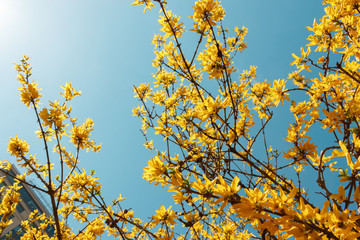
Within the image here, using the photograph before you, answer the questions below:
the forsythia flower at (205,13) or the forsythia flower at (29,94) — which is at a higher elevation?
the forsythia flower at (29,94)

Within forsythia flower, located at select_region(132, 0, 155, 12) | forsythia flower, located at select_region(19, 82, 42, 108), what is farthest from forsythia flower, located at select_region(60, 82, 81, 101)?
forsythia flower, located at select_region(132, 0, 155, 12)

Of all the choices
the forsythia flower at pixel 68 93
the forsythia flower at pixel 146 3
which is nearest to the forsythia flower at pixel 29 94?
the forsythia flower at pixel 68 93

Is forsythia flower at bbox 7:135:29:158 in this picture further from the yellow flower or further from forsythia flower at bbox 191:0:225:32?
forsythia flower at bbox 191:0:225:32

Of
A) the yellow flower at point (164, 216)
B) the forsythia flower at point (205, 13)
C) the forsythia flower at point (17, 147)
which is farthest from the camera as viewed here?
the forsythia flower at point (17, 147)

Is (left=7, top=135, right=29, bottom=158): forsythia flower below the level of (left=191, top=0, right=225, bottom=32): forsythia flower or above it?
above

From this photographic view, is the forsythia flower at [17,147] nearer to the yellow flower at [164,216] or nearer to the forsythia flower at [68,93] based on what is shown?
the forsythia flower at [68,93]

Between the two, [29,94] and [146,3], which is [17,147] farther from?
[146,3]

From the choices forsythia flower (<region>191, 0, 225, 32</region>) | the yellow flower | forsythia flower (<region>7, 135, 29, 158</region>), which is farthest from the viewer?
forsythia flower (<region>7, 135, 29, 158</region>)

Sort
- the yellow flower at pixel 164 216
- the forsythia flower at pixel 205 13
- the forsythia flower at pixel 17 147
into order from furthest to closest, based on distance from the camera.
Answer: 1. the forsythia flower at pixel 17 147
2. the forsythia flower at pixel 205 13
3. the yellow flower at pixel 164 216

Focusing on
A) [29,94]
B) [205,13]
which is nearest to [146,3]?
[205,13]

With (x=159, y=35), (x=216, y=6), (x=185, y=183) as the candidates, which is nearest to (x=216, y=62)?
(x=216, y=6)

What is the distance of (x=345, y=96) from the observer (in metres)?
1.98

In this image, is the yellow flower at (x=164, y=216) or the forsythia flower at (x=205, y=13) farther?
the forsythia flower at (x=205, y=13)

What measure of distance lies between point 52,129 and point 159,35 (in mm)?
3055
